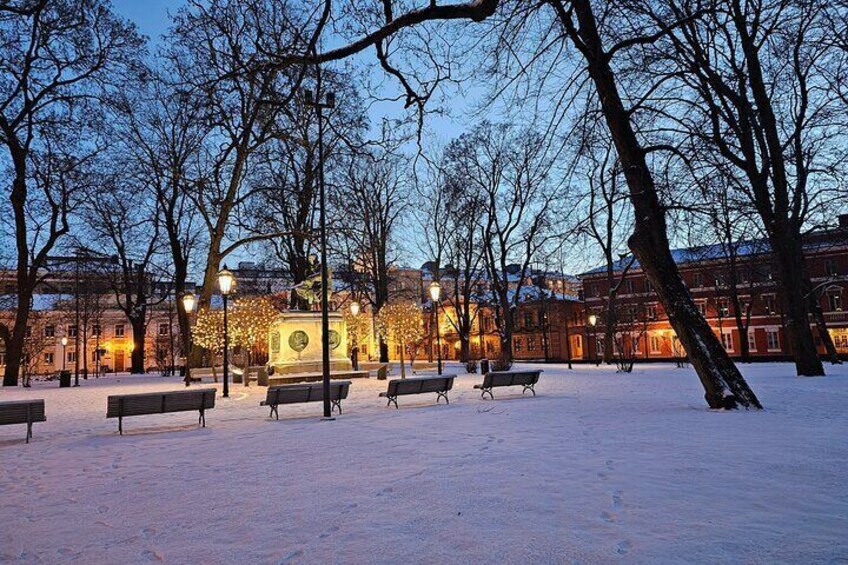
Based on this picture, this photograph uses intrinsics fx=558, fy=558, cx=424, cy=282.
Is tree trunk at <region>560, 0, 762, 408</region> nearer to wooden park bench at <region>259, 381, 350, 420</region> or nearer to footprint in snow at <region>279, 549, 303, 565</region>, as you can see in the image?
wooden park bench at <region>259, 381, 350, 420</region>

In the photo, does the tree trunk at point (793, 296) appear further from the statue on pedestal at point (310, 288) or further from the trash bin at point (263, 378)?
the trash bin at point (263, 378)

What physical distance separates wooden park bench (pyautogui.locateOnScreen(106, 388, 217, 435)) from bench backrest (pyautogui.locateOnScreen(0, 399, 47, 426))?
4.09 ft

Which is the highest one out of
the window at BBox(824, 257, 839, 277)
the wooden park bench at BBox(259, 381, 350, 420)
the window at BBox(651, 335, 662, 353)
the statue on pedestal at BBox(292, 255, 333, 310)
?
the window at BBox(824, 257, 839, 277)

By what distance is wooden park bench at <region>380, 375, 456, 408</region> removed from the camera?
47.7ft

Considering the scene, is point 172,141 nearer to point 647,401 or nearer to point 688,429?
point 647,401

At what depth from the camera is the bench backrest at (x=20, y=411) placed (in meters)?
10.7

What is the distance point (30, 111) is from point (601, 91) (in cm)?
2554

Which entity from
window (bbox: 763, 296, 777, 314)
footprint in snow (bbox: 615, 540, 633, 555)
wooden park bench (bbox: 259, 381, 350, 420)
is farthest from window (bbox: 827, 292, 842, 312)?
footprint in snow (bbox: 615, 540, 633, 555)

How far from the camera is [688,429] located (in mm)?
9125

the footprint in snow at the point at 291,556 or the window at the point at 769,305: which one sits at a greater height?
the window at the point at 769,305

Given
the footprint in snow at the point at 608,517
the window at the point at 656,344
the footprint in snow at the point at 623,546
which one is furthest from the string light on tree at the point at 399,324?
the window at the point at 656,344

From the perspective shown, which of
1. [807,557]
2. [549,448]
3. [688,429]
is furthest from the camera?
[688,429]

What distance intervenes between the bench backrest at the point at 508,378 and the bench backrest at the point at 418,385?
3.91 ft

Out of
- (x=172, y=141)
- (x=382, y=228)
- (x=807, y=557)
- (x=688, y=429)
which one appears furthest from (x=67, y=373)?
(x=807, y=557)
